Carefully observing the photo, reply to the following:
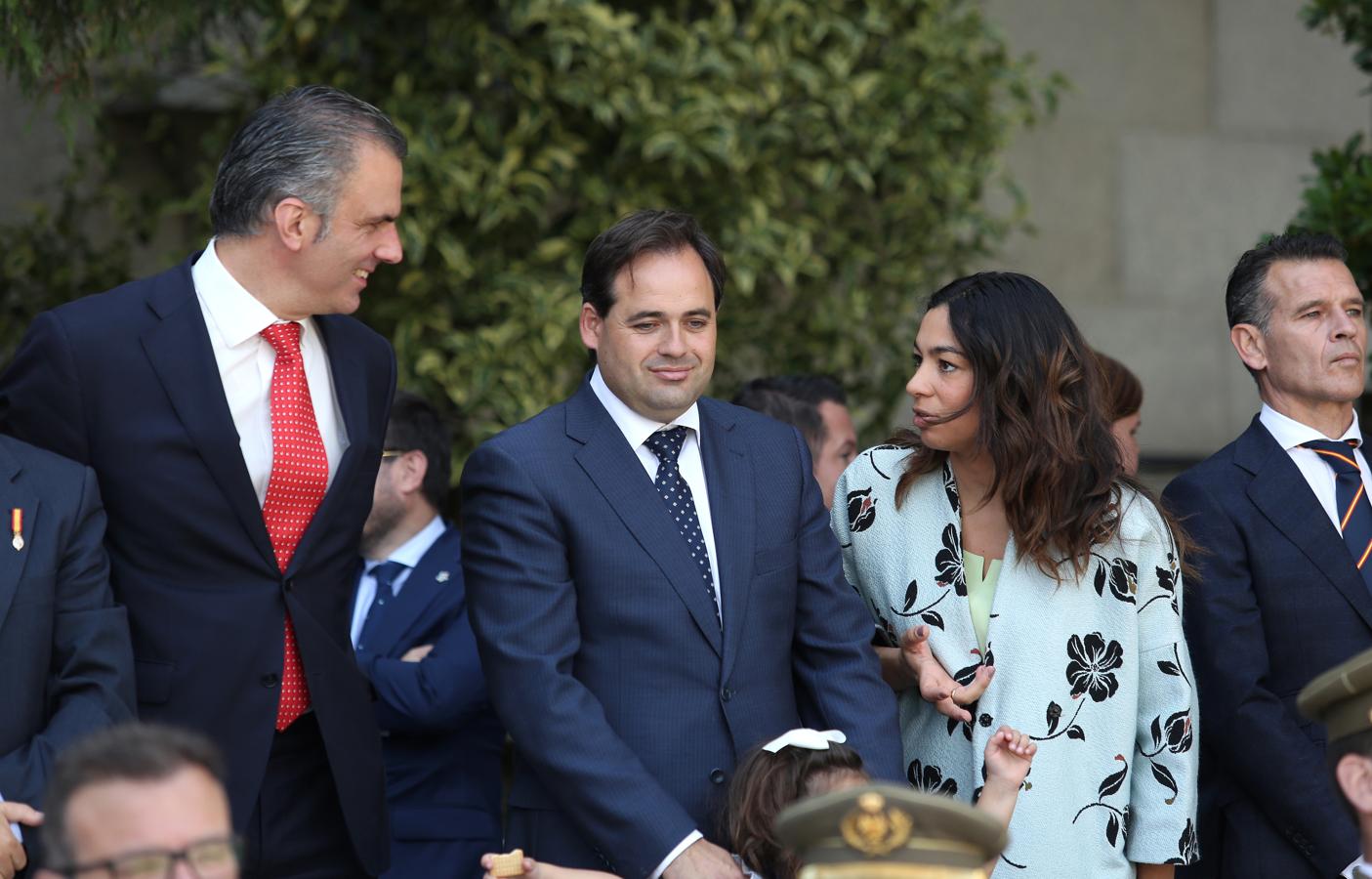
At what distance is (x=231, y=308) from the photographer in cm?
321

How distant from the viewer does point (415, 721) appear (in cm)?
403

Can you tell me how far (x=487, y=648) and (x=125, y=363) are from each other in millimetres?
841

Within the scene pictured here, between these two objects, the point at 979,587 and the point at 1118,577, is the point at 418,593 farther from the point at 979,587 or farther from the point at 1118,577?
the point at 1118,577

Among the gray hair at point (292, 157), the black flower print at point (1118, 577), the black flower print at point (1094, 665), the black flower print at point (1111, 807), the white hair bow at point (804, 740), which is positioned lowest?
the black flower print at point (1111, 807)

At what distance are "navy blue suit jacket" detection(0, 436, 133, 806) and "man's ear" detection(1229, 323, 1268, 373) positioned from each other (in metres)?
2.51

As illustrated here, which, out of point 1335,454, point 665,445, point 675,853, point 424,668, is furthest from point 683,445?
point 1335,454

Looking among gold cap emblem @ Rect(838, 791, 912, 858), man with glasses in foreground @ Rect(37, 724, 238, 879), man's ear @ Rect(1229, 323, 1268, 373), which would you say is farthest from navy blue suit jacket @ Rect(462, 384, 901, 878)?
man's ear @ Rect(1229, 323, 1268, 373)

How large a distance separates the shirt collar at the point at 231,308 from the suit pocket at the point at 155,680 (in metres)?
0.61

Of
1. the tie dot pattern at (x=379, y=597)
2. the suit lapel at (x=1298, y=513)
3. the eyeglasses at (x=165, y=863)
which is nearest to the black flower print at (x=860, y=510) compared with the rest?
the suit lapel at (x=1298, y=513)

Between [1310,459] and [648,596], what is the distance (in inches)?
63.5

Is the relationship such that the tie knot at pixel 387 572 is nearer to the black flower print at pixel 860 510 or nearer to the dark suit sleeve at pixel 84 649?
the black flower print at pixel 860 510

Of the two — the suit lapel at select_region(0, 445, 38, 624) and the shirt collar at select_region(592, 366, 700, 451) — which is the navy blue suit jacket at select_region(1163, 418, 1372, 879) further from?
the suit lapel at select_region(0, 445, 38, 624)

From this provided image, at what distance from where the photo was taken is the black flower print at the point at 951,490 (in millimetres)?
3553

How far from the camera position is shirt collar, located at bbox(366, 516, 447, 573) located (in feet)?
14.5
